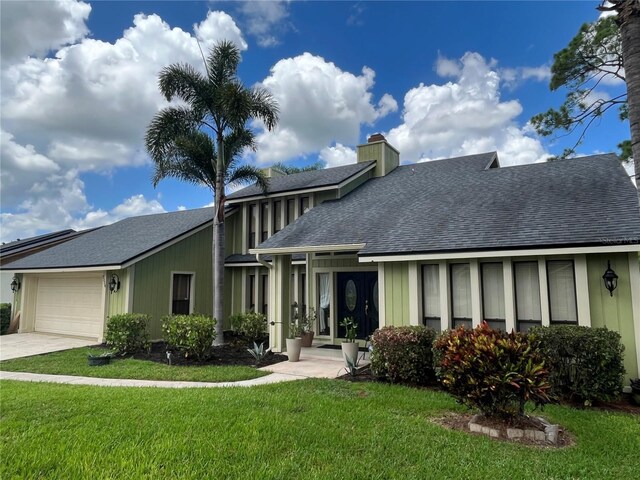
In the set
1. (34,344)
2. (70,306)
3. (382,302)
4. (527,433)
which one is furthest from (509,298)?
(70,306)

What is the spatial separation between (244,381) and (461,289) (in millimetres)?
5266

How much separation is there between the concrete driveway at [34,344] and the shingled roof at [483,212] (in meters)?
7.98

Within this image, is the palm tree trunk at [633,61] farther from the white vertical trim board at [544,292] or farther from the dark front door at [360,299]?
the dark front door at [360,299]

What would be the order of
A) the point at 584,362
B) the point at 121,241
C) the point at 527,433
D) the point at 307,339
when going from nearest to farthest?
the point at 527,433 → the point at 584,362 → the point at 307,339 → the point at 121,241

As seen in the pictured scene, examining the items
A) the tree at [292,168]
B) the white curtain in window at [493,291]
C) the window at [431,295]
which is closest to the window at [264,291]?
the window at [431,295]

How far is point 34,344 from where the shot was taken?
1361cm

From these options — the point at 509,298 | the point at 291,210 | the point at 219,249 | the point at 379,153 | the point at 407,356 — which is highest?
the point at 379,153

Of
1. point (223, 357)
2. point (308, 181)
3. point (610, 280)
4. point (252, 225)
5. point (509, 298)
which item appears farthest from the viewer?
point (252, 225)

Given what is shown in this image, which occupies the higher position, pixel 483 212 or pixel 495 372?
pixel 483 212

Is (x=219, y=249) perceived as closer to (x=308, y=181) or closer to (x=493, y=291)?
(x=308, y=181)

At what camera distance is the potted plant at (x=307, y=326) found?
40.8ft

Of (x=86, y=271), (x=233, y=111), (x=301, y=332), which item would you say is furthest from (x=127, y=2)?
(x=301, y=332)

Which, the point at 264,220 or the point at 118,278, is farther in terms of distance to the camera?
the point at 264,220

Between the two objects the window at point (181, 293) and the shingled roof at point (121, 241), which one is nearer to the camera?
the shingled roof at point (121, 241)
